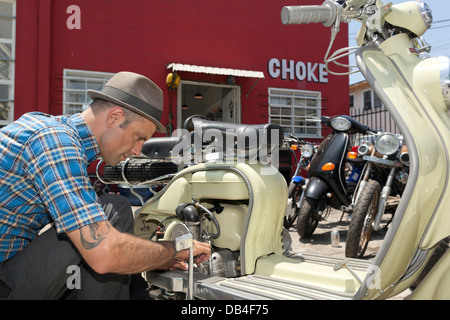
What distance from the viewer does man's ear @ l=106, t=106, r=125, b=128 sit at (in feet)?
4.62

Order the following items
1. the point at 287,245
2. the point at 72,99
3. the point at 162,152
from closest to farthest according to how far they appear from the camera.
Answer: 1. the point at 287,245
2. the point at 162,152
3. the point at 72,99

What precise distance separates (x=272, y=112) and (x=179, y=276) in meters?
6.78

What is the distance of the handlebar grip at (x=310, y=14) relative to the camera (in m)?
1.69

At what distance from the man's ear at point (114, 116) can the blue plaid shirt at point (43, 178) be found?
0.42 ft

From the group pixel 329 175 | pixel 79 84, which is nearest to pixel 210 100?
pixel 79 84

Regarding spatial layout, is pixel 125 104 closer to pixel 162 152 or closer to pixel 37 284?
pixel 37 284

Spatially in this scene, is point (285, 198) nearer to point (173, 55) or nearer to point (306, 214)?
point (306, 214)

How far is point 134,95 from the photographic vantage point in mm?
1453

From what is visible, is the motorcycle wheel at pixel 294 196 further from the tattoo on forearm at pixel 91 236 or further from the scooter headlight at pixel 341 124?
the tattoo on forearm at pixel 91 236

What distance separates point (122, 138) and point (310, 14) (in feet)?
3.49

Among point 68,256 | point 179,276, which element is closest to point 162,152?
point 179,276

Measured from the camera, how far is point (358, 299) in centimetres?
132

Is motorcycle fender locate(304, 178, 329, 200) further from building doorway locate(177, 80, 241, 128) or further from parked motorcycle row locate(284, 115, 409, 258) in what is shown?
building doorway locate(177, 80, 241, 128)
